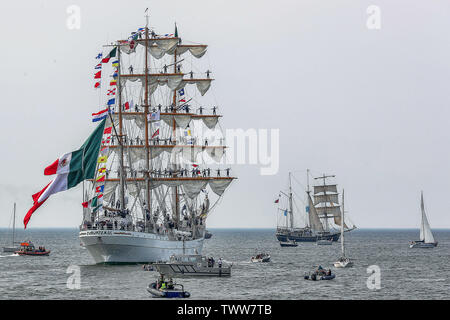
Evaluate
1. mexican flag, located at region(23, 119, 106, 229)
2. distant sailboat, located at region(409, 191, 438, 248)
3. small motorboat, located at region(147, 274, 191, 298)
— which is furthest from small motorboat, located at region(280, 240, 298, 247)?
small motorboat, located at region(147, 274, 191, 298)

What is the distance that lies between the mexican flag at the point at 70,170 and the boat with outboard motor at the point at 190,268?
13.2m

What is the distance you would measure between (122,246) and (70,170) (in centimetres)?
2129

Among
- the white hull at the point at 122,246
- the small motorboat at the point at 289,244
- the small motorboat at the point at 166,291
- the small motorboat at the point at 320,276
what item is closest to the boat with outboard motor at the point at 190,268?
the small motorboat at the point at 320,276

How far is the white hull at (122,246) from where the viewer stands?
91.8 m

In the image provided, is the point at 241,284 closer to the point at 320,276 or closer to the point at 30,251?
the point at 320,276

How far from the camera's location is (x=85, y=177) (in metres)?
76.3

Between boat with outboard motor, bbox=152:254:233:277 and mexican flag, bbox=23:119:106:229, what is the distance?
43.2 feet

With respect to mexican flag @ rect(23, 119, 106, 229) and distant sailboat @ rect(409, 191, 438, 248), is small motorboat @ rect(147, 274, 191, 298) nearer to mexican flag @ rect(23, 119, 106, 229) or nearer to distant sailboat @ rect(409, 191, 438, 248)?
mexican flag @ rect(23, 119, 106, 229)

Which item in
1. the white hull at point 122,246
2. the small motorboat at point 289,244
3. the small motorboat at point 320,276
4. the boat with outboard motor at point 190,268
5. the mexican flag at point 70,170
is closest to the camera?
the mexican flag at point 70,170

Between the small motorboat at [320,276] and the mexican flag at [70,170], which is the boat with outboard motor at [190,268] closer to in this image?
the small motorboat at [320,276]
